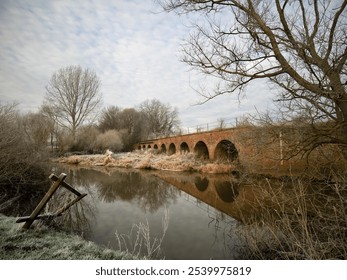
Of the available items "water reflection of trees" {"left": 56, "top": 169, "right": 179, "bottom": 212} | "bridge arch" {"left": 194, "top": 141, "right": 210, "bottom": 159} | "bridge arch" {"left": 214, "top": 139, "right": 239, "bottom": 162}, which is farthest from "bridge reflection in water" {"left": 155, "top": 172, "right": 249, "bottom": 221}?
"bridge arch" {"left": 194, "top": 141, "right": 210, "bottom": 159}

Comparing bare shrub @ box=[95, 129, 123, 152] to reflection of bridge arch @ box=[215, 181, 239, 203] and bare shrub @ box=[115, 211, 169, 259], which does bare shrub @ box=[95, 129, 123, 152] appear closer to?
reflection of bridge arch @ box=[215, 181, 239, 203]

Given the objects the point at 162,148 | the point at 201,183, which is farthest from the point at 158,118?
the point at 201,183

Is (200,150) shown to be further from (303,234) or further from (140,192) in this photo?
(303,234)

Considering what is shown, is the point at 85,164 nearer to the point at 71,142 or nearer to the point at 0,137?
the point at 71,142

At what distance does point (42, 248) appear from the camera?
3719 mm

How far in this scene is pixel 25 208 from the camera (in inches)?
283

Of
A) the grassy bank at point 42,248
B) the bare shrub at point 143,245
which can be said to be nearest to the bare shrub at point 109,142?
the bare shrub at point 143,245

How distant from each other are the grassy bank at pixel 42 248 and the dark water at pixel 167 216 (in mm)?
416

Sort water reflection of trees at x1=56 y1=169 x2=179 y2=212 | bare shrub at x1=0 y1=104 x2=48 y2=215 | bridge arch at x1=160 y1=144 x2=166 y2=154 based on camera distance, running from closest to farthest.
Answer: bare shrub at x1=0 y1=104 x2=48 y2=215, water reflection of trees at x1=56 y1=169 x2=179 y2=212, bridge arch at x1=160 y1=144 x2=166 y2=154

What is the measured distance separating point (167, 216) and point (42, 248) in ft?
11.9

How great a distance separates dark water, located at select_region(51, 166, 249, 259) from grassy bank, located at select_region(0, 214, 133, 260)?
42 centimetres

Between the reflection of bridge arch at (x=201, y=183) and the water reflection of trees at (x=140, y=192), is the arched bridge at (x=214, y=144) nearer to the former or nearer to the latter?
the reflection of bridge arch at (x=201, y=183)

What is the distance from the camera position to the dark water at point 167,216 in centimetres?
483

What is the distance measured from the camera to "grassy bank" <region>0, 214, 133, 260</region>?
3.39 metres
